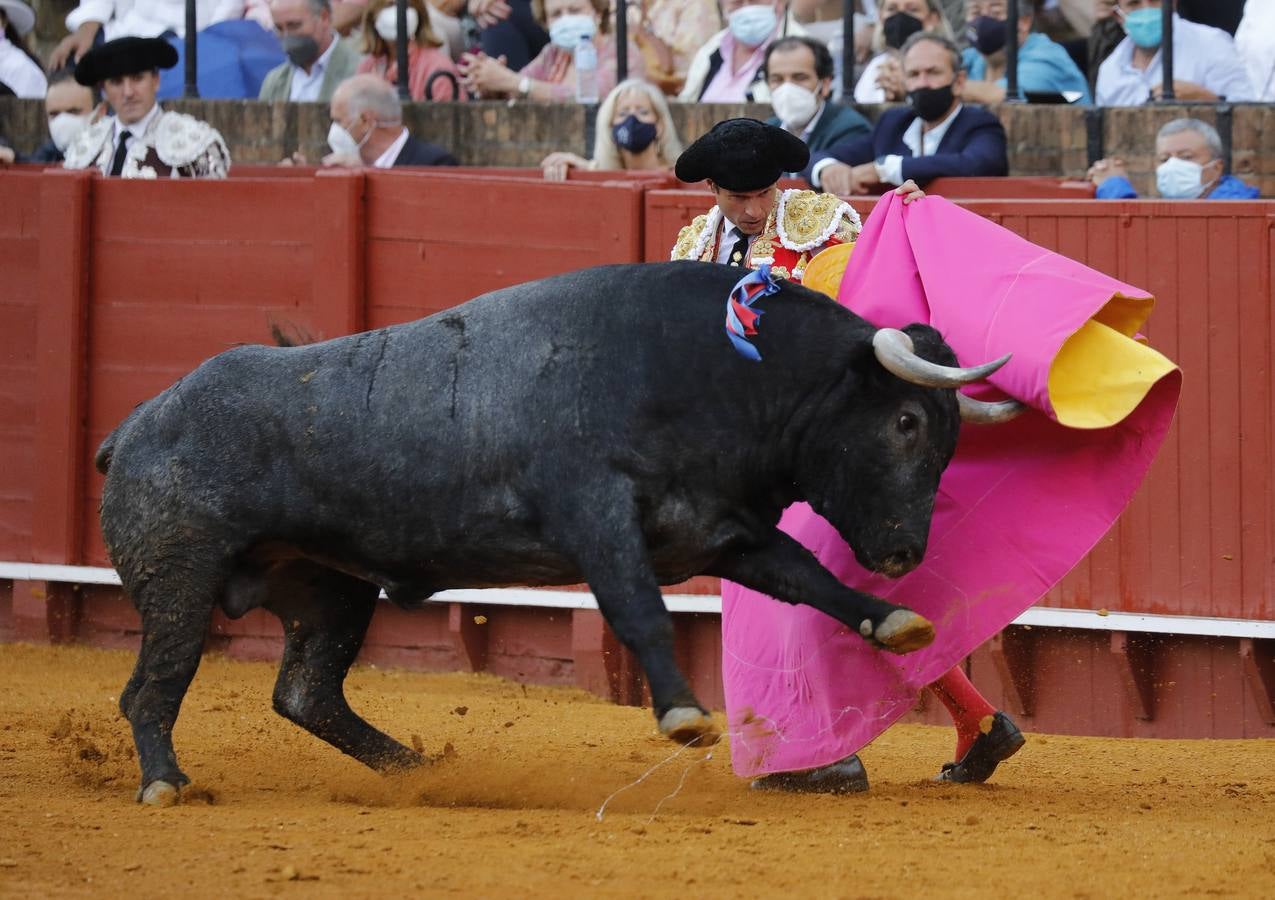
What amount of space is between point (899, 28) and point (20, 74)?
4.82 m

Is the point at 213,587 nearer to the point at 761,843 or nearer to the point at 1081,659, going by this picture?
the point at 761,843

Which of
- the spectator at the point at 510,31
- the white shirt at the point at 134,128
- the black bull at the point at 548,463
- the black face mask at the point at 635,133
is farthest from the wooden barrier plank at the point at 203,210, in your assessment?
the black bull at the point at 548,463

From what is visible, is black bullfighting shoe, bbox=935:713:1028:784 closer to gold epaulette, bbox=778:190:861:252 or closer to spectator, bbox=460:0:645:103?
gold epaulette, bbox=778:190:861:252

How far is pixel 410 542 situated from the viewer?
4.98 m

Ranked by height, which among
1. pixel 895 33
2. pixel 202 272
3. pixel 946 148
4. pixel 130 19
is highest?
pixel 130 19

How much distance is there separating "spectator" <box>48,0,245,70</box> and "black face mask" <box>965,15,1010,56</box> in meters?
3.90

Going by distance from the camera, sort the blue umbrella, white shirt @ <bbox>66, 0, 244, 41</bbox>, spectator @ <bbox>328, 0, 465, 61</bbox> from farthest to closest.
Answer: white shirt @ <bbox>66, 0, 244, 41</bbox>, the blue umbrella, spectator @ <bbox>328, 0, 465, 61</bbox>

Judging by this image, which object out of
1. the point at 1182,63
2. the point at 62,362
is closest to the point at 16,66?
the point at 62,362

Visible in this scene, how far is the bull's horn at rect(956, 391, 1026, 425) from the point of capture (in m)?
4.86

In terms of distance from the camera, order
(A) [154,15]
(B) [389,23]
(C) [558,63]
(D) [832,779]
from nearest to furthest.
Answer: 1. (D) [832,779]
2. (C) [558,63]
3. (B) [389,23]
4. (A) [154,15]

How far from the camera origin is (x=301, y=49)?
385 inches

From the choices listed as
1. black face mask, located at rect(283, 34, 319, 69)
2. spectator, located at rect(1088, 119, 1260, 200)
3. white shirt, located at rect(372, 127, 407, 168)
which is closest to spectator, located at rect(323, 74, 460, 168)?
white shirt, located at rect(372, 127, 407, 168)

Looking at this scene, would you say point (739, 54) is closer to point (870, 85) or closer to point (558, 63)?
point (870, 85)

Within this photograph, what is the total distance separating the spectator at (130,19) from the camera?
10789 millimetres
